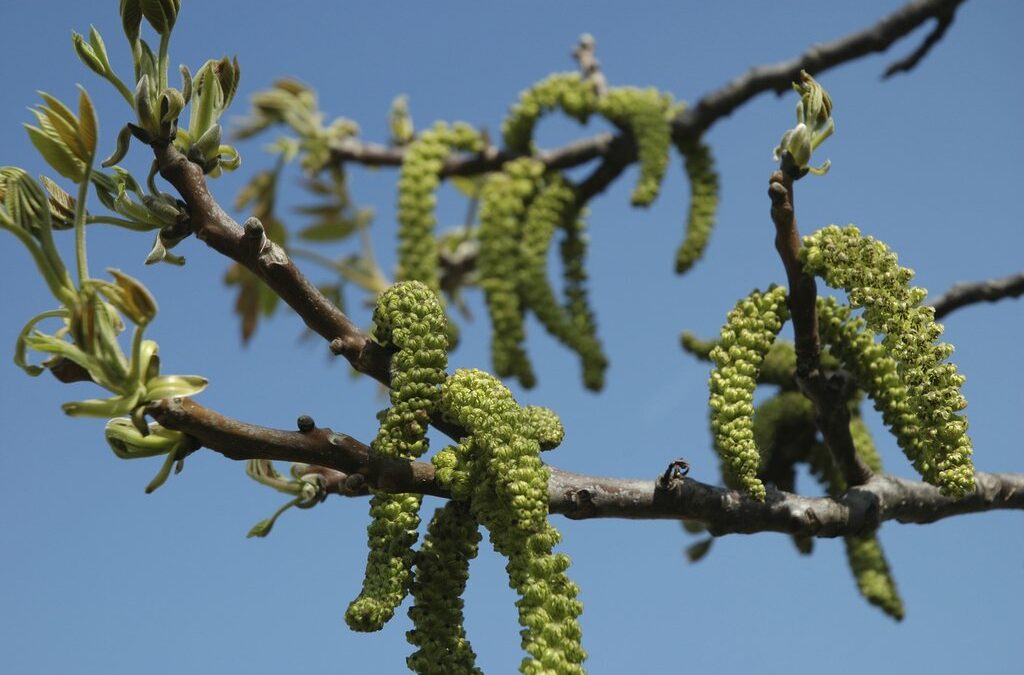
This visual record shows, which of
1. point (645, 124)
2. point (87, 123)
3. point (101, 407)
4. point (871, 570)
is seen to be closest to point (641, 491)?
point (101, 407)

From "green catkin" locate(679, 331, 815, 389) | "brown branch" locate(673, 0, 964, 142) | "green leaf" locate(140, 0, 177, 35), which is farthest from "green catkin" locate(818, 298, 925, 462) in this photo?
"brown branch" locate(673, 0, 964, 142)

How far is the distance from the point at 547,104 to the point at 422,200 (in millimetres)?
544

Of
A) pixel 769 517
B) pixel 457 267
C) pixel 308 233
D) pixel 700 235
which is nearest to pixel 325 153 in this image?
pixel 308 233

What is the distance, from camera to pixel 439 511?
141 cm

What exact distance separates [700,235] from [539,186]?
558 millimetres

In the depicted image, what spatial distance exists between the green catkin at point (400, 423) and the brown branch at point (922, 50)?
6.87ft

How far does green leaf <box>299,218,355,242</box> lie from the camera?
3.79 meters

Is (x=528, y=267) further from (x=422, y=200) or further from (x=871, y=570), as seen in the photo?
(x=871, y=570)

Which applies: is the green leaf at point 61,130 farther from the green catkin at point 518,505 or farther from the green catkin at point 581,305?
the green catkin at point 581,305

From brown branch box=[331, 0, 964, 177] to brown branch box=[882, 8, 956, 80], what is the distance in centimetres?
2

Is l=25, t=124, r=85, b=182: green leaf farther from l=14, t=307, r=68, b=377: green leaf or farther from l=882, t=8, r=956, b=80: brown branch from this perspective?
l=882, t=8, r=956, b=80: brown branch

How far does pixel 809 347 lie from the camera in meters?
1.67

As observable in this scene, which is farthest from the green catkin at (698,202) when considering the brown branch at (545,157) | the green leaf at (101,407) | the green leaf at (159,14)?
the green leaf at (101,407)

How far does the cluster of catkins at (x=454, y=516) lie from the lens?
1.25 meters
